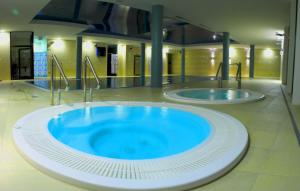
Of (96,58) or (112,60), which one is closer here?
(96,58)

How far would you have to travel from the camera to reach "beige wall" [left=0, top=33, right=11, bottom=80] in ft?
53.5

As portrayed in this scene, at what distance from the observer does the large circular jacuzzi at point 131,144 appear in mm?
2318

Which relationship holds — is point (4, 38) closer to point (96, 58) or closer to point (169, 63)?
point (96, 58)

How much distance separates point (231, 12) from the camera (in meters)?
12.0

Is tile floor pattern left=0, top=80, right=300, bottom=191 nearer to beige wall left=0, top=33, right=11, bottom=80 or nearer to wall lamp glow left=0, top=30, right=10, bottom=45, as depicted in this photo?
beige wall left=0, top=33, right=11, bottom=80

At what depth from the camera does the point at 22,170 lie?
101 inches

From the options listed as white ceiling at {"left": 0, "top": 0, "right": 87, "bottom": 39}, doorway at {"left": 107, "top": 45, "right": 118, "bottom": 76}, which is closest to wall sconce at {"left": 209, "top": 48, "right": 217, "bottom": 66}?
doorway at {"left": 107, "top": 45, "right": 118, "bottom": 76}

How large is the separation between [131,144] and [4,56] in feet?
47.4

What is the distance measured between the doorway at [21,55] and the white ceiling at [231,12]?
863 cm

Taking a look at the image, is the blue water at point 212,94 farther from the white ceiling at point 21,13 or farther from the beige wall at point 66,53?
the beige wall at point 66,53

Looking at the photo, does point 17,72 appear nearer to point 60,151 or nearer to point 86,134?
point 86,134

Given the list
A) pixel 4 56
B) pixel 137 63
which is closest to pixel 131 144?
pixel 4 56

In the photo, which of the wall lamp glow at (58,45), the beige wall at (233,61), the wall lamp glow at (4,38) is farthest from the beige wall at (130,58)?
the wall lamp glow at (4,38)

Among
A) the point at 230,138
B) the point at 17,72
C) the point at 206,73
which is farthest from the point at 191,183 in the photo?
the point at 206,73
